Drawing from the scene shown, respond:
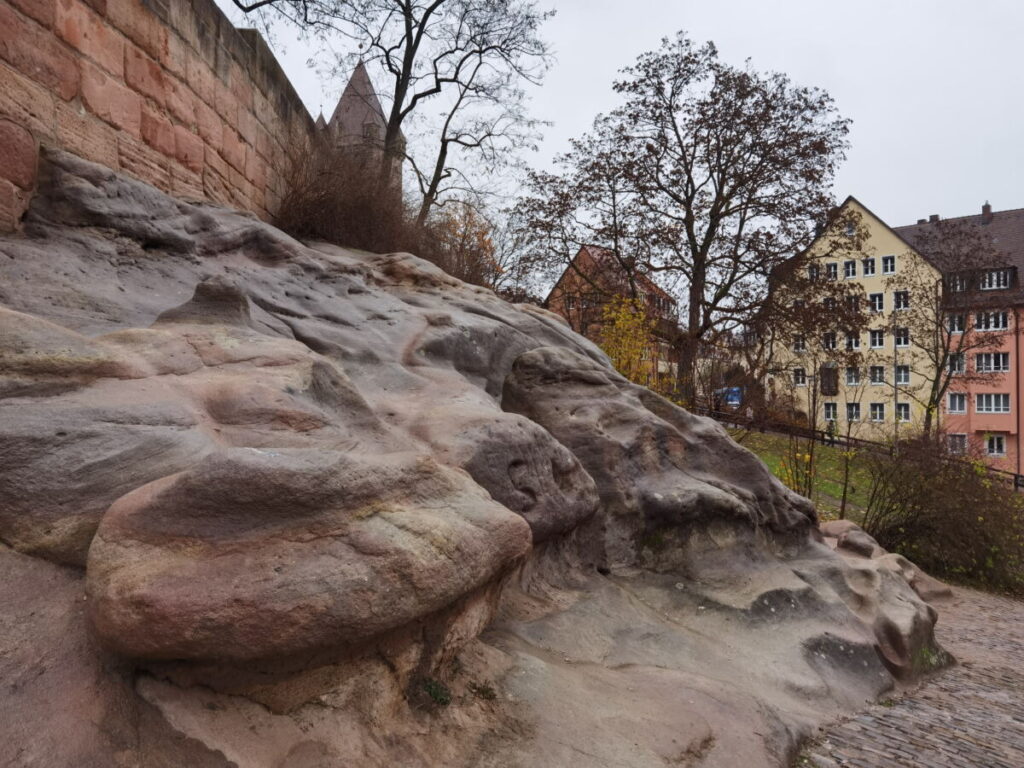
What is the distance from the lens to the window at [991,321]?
89.6 ft

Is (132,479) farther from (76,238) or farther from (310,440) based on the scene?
(76,238)

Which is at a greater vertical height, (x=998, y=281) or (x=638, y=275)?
(x=998, y=281)

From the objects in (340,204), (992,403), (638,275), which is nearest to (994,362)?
(992,403)

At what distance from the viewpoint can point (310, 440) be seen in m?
2.70

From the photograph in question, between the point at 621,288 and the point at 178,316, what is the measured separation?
52.8 feet

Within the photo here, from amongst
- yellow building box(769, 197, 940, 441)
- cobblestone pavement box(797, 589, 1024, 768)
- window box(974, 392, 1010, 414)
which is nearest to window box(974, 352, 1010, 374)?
window box(974, 392, 1010, 414)

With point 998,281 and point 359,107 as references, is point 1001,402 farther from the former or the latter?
point 359,107

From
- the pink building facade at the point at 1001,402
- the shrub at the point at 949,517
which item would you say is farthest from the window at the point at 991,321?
the shrub at the point at 949,517

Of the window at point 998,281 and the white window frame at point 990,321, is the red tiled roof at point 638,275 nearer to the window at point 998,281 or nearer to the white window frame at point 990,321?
the white window frame at point 990,321

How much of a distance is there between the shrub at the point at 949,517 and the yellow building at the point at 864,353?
140cm

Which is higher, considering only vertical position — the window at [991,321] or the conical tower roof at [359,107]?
the conical tower roof at [359,107]

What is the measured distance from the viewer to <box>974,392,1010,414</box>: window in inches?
1390

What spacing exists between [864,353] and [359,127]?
86.8ft

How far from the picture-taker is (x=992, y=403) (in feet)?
118
